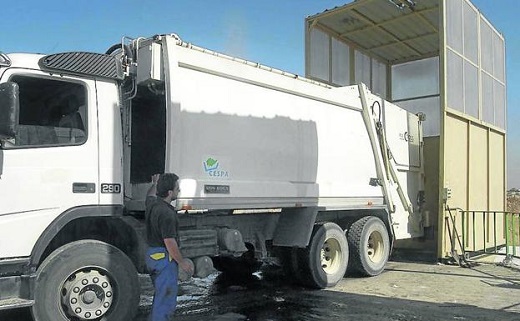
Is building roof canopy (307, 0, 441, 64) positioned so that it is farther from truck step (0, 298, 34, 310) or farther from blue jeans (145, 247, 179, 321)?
truck step (0, 298, 34, 310)

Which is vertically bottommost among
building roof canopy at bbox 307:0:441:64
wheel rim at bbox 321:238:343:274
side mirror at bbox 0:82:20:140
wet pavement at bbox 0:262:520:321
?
wet pavement at bbox 0:262:520:321

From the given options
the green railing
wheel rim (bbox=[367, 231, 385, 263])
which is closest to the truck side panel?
wheel rim (bbox=[367, 231, 385, 263])

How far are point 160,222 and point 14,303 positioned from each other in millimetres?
1495

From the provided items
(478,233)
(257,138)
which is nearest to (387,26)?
(478,233)

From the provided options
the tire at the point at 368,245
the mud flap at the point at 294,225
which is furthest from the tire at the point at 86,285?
the tire at the point at 368,245

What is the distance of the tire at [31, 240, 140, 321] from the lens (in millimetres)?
4688

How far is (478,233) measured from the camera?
11.3 meters

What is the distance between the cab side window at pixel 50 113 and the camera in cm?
491

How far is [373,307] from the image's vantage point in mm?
6508

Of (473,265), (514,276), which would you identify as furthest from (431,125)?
(514,276)

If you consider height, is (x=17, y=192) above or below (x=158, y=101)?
below

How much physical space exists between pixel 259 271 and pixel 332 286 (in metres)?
1.99

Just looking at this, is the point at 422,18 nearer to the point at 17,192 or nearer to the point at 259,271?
the point at 259,271

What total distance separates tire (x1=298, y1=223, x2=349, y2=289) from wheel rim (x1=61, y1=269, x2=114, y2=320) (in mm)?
3507
